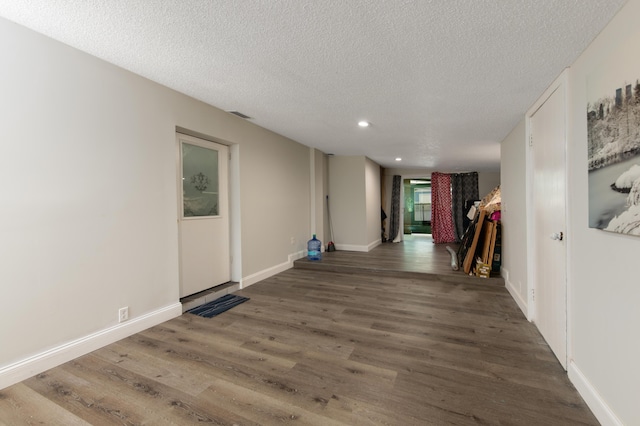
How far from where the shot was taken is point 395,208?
7812 millimetres

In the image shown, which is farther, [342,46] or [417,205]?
[417,205]

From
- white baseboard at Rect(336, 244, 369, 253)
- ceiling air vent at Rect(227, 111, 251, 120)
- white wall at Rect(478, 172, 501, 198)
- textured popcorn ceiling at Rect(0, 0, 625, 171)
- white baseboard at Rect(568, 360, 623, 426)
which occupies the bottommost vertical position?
white baseboard at Rect(568, 360, 623, 426)

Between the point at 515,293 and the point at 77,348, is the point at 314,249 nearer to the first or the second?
the point at 515,293

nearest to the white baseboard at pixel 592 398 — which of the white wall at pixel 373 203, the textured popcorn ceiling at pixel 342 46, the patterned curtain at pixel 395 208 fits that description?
the textured popcorn ceiling at pixel 342 46

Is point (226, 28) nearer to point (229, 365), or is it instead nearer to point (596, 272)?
point (229, 365)

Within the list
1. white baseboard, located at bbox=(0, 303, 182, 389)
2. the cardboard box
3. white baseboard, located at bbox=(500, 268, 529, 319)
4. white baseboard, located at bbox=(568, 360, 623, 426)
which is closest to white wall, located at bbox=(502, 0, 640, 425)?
white baseboard, located at bbox=(568, 360, 623, 426)

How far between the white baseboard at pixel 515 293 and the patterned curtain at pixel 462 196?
3.93 metres

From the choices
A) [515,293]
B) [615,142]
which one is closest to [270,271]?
[515,293]

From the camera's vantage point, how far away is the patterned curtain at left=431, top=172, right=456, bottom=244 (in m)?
7.78

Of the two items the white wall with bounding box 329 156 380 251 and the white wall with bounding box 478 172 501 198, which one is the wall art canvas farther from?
the white wall with bounding box 478 172 501 198

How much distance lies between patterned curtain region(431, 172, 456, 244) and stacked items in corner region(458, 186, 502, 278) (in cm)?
324

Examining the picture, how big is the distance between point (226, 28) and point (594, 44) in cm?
223

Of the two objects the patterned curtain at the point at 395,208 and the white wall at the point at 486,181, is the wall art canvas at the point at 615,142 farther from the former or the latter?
the white wall at the point at 486,181

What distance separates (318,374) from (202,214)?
234 cm
